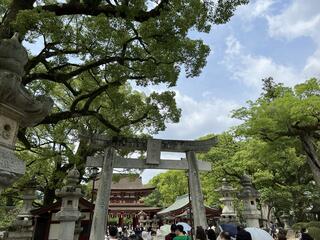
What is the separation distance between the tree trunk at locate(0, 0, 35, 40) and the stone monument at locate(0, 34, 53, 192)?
152 inches

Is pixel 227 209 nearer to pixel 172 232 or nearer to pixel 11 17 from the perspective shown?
pixel 172 232

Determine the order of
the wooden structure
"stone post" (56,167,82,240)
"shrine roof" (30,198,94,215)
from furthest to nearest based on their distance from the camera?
the wooden structure
"shrine roof" (30,198,94,215)
"stone post" (56,167,82,240)

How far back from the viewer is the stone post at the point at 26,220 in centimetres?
1588

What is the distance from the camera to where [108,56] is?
30.2ft

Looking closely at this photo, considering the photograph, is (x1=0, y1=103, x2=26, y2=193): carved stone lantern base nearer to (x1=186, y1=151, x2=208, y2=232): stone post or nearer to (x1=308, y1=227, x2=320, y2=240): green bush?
(x1=186, y1=151, x2=208, y2=232): stone post

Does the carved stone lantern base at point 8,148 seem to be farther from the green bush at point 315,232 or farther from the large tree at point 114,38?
the green bush at point 315,232

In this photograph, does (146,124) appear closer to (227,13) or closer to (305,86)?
(227,13)

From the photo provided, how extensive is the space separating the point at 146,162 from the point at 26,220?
8.87m

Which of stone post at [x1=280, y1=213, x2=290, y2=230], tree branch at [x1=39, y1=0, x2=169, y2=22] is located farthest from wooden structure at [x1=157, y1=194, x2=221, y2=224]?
tree branch at [x1=39, y1=0, x2=169, y2=22]

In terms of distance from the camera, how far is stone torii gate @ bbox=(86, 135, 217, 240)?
36.1 ft

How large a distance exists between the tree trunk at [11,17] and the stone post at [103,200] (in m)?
6.07

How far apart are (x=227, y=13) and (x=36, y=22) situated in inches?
205

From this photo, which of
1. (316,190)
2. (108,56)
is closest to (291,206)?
(316,190)

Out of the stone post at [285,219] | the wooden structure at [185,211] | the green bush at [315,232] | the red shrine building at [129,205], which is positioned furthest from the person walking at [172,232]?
the red shrine building at [129,205]
